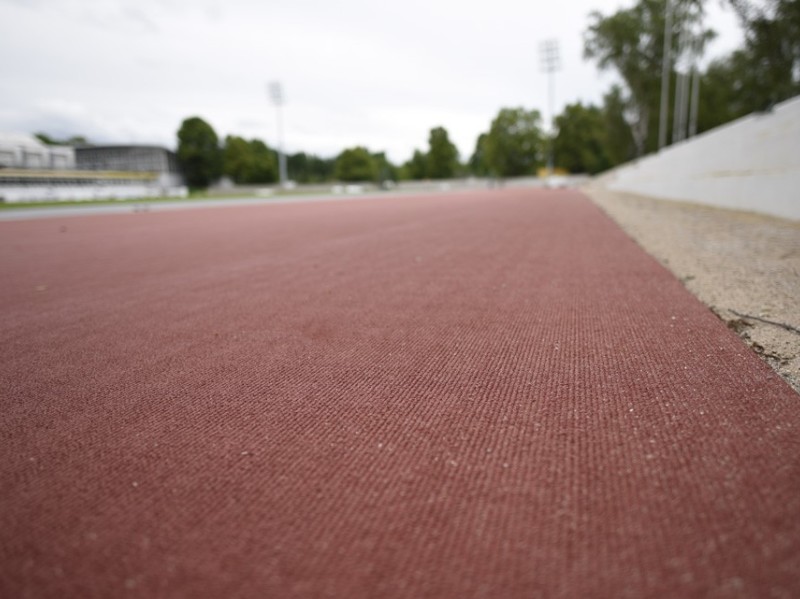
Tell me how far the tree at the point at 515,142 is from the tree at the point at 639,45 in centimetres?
4388

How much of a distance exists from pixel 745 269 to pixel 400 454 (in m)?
4.56

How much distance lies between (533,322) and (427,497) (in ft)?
6.58

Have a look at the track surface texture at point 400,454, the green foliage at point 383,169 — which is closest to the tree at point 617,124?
A: the green foliage at point 383,169

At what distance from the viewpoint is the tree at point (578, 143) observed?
72.1 meters

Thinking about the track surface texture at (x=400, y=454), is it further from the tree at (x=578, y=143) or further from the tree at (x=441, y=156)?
the tree at (x=441, y=156)

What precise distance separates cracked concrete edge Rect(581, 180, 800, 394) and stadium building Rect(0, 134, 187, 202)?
43.1m

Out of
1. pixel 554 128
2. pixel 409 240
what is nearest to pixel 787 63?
pixel 409 240

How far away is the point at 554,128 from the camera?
7638 cm

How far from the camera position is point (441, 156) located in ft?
285

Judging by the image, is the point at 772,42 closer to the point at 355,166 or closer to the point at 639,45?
the point at 639,45

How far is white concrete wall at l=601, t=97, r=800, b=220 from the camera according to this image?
6.99 m

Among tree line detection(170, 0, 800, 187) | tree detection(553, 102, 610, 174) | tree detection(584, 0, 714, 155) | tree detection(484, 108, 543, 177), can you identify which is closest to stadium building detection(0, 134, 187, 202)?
tree line detection(170, 0, 800, 187)

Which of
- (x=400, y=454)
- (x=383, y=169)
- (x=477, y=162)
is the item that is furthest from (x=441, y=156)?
(x=400, y=454)

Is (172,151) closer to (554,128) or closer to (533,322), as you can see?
(554,128)
